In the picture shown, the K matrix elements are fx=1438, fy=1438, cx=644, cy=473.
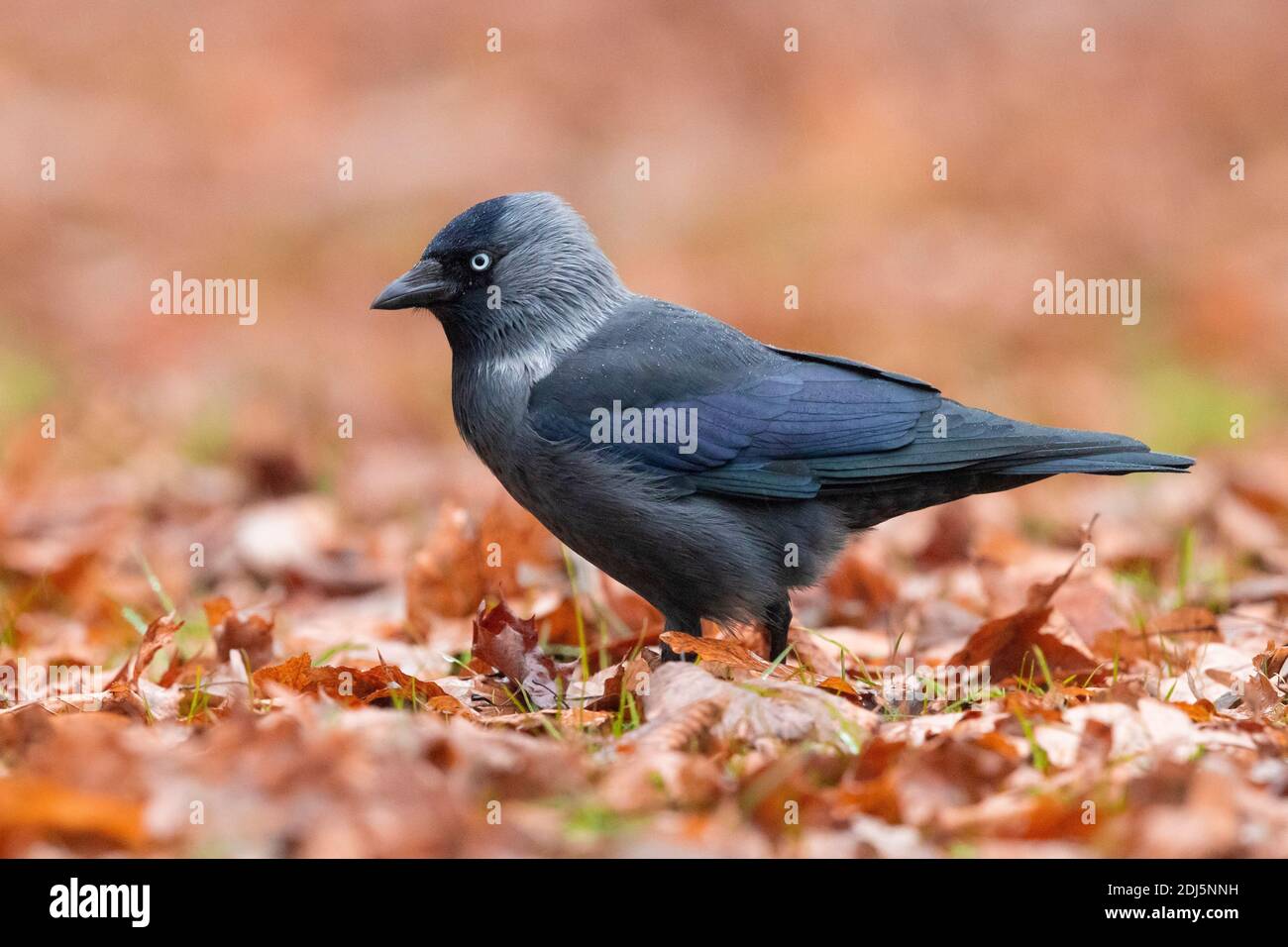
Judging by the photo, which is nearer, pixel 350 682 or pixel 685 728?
pixel 685 728

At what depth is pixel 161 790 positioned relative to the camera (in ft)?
9.93

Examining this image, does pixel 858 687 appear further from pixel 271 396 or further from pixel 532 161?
pixel 532 161

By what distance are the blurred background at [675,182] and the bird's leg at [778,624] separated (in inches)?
196

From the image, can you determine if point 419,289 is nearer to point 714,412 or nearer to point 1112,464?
point 714,412

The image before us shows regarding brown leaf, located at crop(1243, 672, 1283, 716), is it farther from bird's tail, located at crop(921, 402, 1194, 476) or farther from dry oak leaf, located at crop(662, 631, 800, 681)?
dry oak leaf, located at crop(662, 631, 800, 681)

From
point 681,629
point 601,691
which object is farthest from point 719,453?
point 601,691

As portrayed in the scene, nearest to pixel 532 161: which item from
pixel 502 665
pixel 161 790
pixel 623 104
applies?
pixel 623 104

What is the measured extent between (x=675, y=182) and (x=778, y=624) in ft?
34.6

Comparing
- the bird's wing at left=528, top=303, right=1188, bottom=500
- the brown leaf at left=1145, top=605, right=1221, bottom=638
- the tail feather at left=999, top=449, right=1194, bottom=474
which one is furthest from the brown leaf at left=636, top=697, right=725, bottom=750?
the brown leaf at left=1145, top=605, right=1221, bottom=638

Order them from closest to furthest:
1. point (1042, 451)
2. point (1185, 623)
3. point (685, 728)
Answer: point (685, 728)
point (1042, 451)
point (1185, 623)

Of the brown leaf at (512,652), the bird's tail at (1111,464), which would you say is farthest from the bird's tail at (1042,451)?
the brown leaf at (512,652)

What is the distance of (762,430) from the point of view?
507 centimetres
